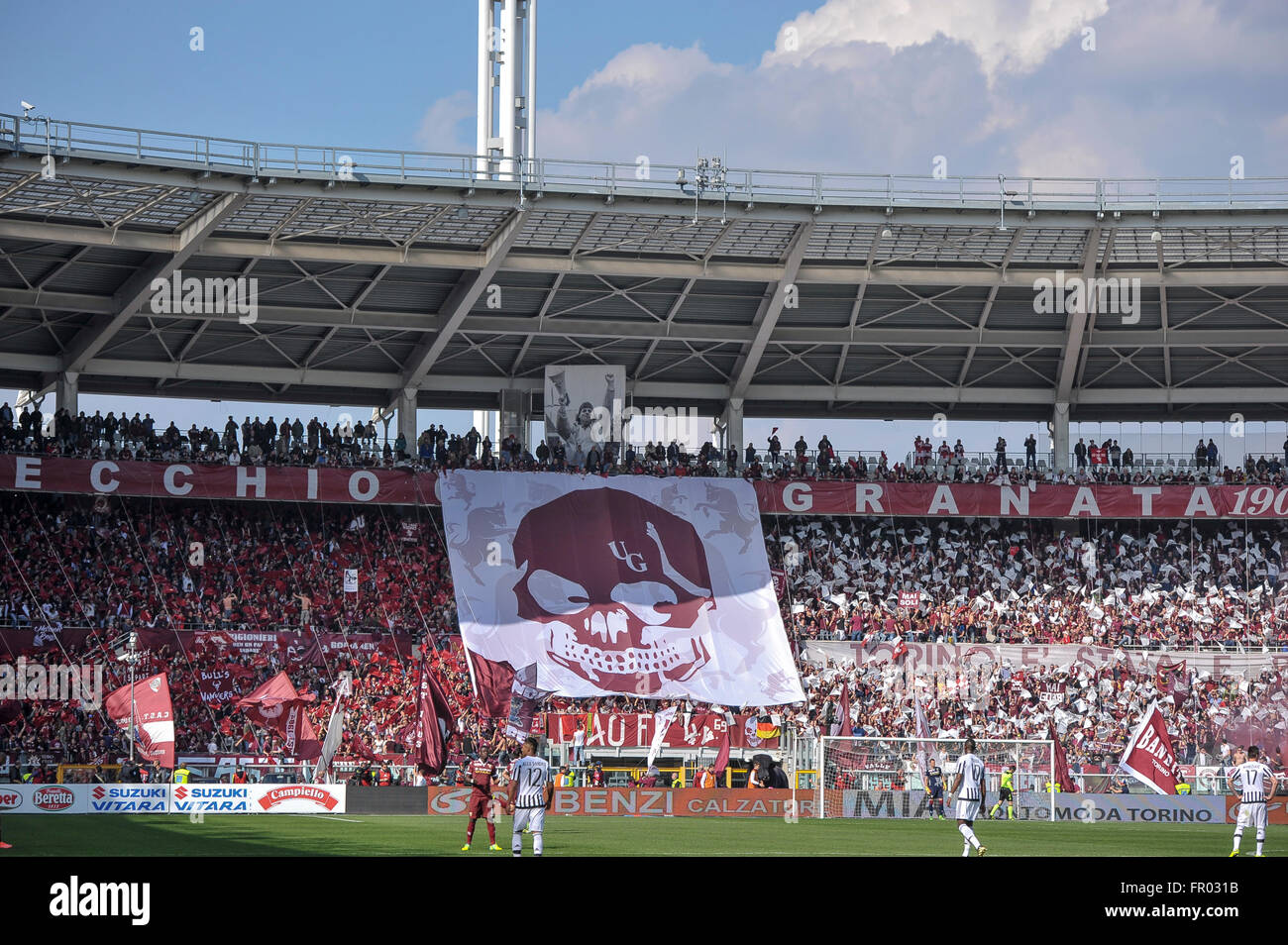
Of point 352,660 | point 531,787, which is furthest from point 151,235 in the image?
point 531,787

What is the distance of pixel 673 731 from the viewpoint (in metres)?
42.7

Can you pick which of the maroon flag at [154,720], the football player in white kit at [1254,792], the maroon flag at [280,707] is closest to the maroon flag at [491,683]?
the maroon flag at [280,707]

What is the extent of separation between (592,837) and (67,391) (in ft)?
101

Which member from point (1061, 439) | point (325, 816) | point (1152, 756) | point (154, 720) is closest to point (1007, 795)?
point (1152, 756)

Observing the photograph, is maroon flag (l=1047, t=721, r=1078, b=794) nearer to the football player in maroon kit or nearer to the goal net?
the goal net

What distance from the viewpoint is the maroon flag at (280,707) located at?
1497 inches

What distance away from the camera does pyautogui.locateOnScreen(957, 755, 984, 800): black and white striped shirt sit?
21672 millimetres

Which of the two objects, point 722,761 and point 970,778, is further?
point 722,761

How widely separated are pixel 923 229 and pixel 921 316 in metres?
6.08

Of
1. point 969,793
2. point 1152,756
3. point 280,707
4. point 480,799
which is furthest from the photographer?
point 280,707

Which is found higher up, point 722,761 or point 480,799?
point 480,799

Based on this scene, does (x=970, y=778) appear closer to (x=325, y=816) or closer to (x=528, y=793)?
(x=528, y=793)

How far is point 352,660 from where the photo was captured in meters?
44.6
